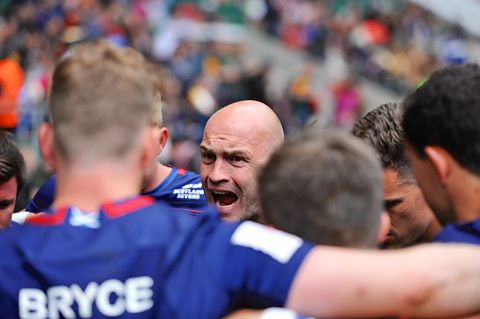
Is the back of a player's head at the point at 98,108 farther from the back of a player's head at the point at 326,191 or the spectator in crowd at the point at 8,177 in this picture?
the spectator in crowd at the point at 8,177

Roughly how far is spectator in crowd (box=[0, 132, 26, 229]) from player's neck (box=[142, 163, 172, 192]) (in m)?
0.61

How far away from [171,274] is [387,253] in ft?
1.71

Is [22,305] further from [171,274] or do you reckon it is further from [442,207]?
[442,207]

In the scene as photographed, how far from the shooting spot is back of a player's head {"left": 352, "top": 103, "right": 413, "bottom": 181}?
3.52m

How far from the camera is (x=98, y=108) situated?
2205 mm

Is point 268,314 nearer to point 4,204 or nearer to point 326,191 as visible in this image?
point 326,191

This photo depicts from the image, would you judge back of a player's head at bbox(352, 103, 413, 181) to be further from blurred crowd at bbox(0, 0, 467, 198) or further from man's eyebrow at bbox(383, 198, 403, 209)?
blurred crowd at bbox(0, 0, 467, 198)

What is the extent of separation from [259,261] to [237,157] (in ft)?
6.93

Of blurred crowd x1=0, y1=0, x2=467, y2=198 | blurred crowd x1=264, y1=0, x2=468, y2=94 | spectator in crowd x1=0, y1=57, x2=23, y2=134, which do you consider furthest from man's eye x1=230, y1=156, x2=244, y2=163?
blurred crowd x1=264, y1=0, x2=468, y2=94

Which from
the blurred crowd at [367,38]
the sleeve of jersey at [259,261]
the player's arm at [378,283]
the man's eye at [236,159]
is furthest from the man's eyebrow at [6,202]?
the blurred crowd at [367,38]

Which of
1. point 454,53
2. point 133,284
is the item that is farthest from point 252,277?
point 454,53

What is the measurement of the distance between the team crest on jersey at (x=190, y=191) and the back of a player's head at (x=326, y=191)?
236cm

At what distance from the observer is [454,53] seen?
23.8 metres

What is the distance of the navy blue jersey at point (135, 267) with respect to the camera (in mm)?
2146
